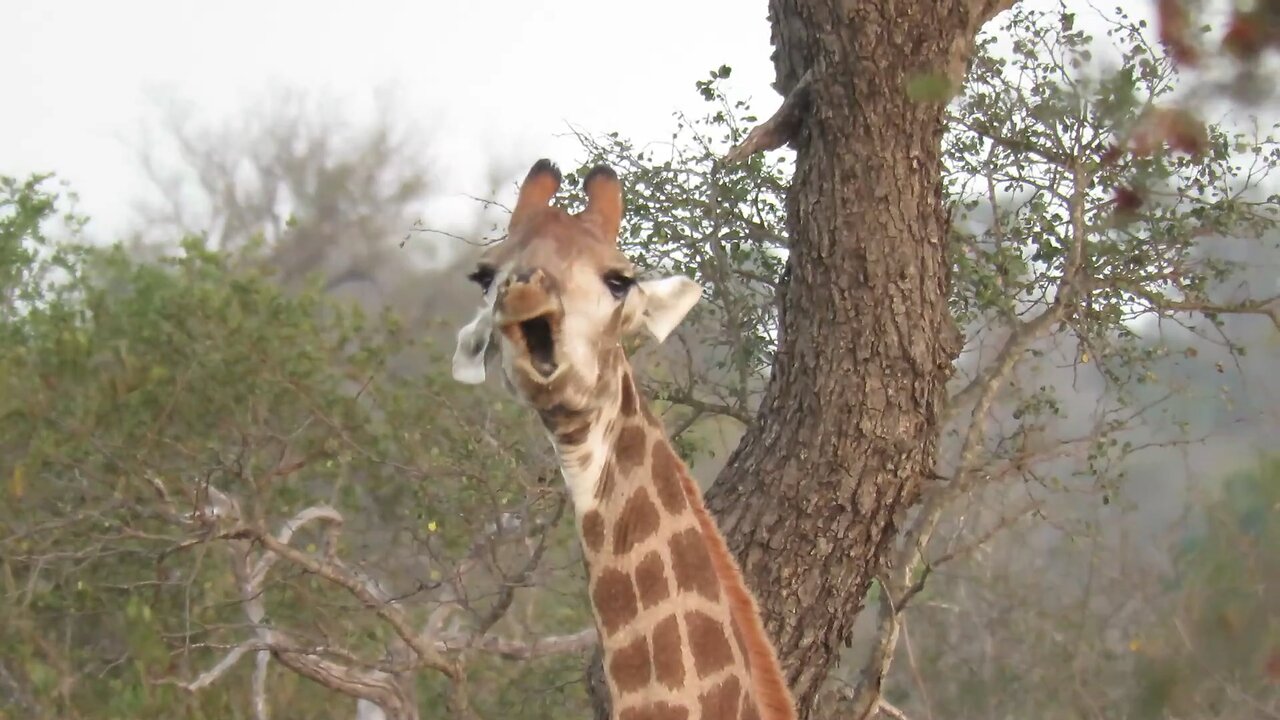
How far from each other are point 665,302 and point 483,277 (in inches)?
14.0

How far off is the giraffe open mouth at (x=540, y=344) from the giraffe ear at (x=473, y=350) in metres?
0.22

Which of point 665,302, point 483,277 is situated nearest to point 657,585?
point 665,302

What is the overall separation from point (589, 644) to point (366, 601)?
0.90 metres

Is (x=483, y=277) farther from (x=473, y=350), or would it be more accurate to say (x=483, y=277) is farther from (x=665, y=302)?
(x=665, y=302)

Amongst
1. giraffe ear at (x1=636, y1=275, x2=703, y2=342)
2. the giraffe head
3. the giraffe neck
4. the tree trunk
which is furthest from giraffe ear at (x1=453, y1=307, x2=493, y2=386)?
the tree trunk

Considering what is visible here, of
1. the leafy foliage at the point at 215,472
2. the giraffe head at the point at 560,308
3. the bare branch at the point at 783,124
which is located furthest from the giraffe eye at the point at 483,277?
the leafy foliage at the point at 215,472

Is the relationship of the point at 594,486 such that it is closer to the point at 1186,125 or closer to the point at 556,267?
the point at 556,267

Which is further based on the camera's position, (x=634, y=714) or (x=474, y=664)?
(x=474, y=664)

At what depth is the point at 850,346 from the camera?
160 inches

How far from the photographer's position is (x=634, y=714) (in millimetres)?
2742

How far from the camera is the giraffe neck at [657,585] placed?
9.05 ft

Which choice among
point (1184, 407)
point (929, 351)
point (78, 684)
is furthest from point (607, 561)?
point (78, 684)

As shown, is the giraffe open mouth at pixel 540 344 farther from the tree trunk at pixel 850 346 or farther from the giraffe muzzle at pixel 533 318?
the tree trunk at pixel 850 346

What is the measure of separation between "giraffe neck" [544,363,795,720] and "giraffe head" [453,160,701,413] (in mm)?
154
